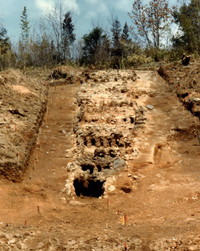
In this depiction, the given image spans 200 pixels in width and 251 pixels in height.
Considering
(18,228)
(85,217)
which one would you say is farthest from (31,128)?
(18,228)

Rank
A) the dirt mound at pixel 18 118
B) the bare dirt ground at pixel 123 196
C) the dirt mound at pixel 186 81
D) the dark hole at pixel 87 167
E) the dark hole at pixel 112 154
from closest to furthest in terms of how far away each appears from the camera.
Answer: the bare dirt ground at pixel 123 196, the dirt mound at pixel 18 118, the dark hole at pixel 87 167, the dark hole at pixel 112 154, the dirt mound at pixel 186 81

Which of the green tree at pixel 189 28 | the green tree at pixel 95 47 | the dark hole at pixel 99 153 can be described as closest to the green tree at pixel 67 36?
the green tree at pixel 95 47

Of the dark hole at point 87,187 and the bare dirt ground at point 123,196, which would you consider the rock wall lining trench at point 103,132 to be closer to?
the dark hole at point 87,187

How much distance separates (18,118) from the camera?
28.8 feet

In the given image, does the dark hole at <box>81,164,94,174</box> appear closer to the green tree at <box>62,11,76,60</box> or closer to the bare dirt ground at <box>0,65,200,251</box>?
the bare dirt ground at <box>0,65,200,251</box>

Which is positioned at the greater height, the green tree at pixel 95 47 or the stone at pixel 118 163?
the green tree at pixel 95 47

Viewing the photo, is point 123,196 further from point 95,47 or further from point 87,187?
point 95,47

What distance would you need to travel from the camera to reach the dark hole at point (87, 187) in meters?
7.14

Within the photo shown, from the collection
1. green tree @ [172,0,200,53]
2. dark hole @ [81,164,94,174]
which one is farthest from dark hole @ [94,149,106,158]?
green tree @ [172,0,200,53]

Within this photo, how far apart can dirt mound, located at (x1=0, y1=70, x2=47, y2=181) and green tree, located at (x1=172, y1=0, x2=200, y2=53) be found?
10666 mm

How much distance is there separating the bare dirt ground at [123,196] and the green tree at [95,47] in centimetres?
1321

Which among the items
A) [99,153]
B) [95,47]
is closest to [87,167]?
[99,153]

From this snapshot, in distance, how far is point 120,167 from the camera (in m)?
7.38

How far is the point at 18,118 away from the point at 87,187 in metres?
3.06
